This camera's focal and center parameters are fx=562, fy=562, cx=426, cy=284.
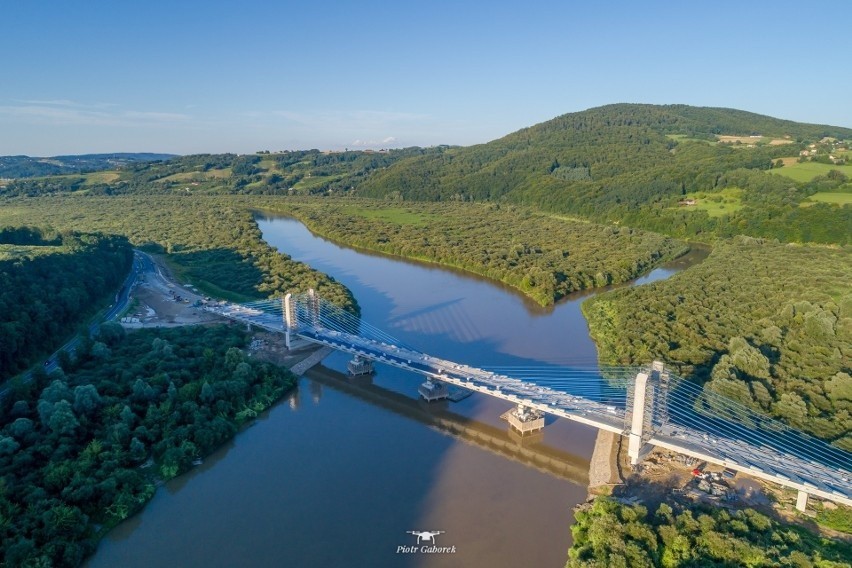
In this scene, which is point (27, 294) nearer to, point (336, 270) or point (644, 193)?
point (336, 270)


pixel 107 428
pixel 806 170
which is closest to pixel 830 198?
pixel 806 170

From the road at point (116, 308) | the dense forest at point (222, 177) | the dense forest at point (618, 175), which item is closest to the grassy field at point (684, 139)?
the dense forest at point (618, 175)

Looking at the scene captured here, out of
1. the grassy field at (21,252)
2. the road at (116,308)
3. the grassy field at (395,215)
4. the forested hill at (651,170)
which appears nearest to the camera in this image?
the road at (116,308)

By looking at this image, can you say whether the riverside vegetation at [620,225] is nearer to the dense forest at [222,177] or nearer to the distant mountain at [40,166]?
the dense forest at [222,177]

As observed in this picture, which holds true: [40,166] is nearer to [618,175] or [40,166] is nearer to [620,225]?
[618,175]

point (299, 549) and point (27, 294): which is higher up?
point (27, 294)

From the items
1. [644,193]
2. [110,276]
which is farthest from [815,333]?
[644,193]
